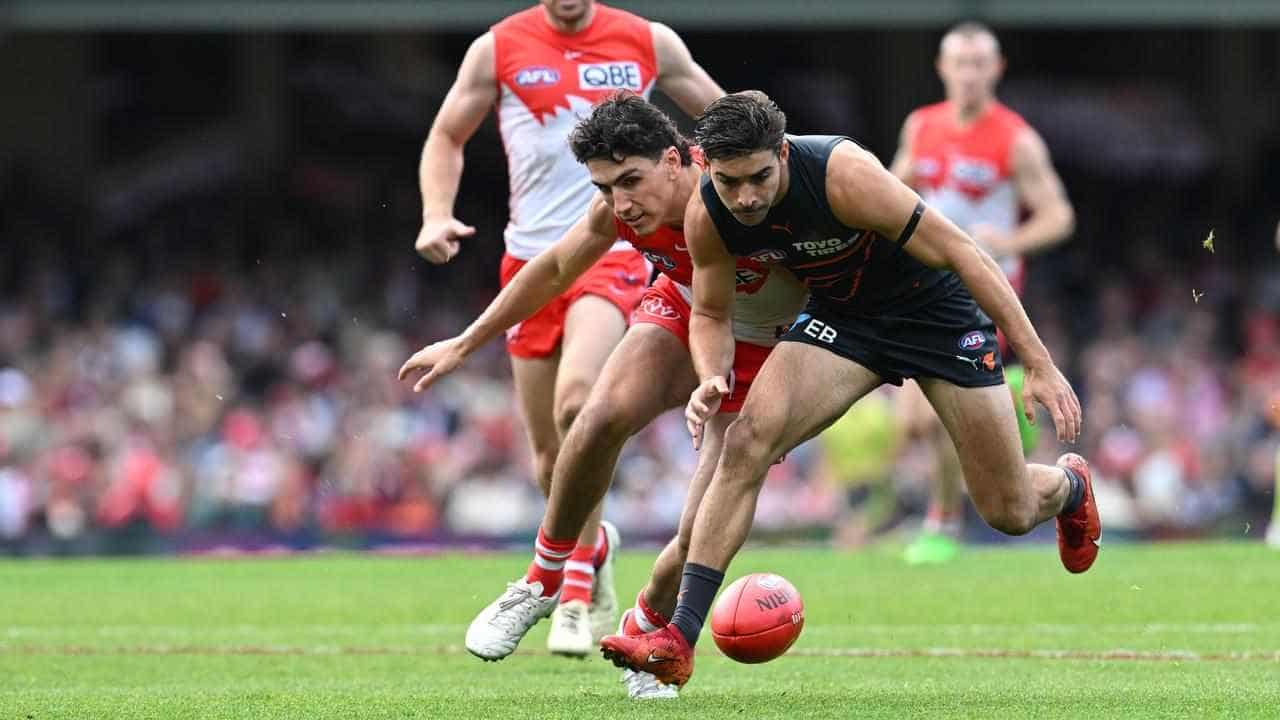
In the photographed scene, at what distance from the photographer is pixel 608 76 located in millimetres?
9391

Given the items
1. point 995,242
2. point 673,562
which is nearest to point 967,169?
point 995,242

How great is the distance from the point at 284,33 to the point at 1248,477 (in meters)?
11.9

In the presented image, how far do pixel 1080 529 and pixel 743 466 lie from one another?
1.95 m

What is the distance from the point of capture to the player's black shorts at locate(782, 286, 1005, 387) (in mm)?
7520

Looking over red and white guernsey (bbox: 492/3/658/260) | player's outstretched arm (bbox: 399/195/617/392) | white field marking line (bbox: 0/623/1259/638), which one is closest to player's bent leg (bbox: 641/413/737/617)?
player's outstretched arm (bbox: 399/195/617/392)

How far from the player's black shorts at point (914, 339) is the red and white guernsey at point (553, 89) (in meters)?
2.10

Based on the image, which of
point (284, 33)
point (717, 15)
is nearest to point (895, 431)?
point (717, 15)

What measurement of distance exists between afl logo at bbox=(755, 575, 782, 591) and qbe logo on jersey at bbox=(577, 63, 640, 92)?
9.37ft

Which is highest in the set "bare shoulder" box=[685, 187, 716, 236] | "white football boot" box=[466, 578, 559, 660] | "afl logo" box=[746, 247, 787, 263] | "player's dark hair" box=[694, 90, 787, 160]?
"player's dark hair" box=[694, 90, 787, 160]

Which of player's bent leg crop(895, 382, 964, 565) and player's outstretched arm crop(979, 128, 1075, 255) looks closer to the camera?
player's outstretched arm crop(979, 128, 1075, 255)

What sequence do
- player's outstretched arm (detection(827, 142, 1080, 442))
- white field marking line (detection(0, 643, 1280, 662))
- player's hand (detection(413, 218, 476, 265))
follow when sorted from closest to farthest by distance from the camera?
1. player's outstretched arm (detection(827, 142, 1080, 442))
2. player's hand (detection(413, 218, 476, 265))
3. white field marking line (detection(0, 643, 1280, 662))

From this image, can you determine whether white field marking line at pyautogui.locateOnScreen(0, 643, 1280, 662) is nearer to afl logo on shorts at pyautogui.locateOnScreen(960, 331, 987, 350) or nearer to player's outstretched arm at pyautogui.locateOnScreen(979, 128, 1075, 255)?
afl logo on shorts at pyautogui.locateOnScreen(960, 331, 987, 350)

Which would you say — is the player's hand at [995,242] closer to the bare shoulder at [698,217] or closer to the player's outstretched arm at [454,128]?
the player's outstretched arm at [454,128]

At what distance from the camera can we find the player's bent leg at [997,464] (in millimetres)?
7613
